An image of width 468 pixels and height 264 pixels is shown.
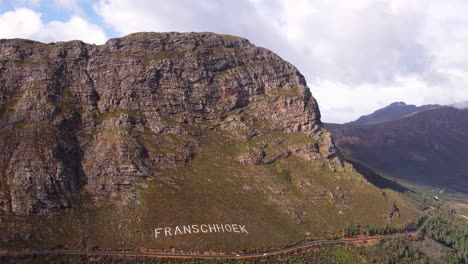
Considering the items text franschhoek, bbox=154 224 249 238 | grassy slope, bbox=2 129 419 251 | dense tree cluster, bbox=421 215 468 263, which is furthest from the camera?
dense tree cluster, bbox=421 215 468 263

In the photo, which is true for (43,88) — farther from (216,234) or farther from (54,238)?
(216,234)

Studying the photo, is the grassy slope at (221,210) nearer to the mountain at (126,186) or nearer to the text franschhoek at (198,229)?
the mountain at (126,186)

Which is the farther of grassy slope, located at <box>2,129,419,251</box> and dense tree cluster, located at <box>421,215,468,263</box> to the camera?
dense tree cluster, located at <box>421,215,468,263</box>

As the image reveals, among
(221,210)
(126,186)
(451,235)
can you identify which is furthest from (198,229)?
(451,235)

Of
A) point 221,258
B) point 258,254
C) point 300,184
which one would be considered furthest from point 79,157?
point 300,184

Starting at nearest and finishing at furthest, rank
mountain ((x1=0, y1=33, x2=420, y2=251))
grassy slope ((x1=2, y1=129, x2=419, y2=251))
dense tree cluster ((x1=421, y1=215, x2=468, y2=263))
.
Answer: grassy slope ((x1=2, y1=129, x2=419, y2=251)) < mountain ((x1=0, y1=33, x2=420, y2=251)) < dense tree cluster ((x1=421, y1=215, x2=468, y2=263))

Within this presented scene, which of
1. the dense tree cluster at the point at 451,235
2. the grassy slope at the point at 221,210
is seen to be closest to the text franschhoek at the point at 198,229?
the grassy slope at the point at 221,210

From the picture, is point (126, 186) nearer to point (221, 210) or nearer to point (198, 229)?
point (198, 229)

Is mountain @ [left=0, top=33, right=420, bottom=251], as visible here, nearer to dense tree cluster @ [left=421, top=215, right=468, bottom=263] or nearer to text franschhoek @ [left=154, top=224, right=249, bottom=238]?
text franschhoek @ [left=154, top=224, right=249, bottom=238]

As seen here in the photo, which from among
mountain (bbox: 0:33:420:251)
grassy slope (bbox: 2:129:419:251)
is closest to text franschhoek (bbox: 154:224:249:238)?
mountain (bbox: 0:33:420:251)

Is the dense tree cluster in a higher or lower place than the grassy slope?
lower
